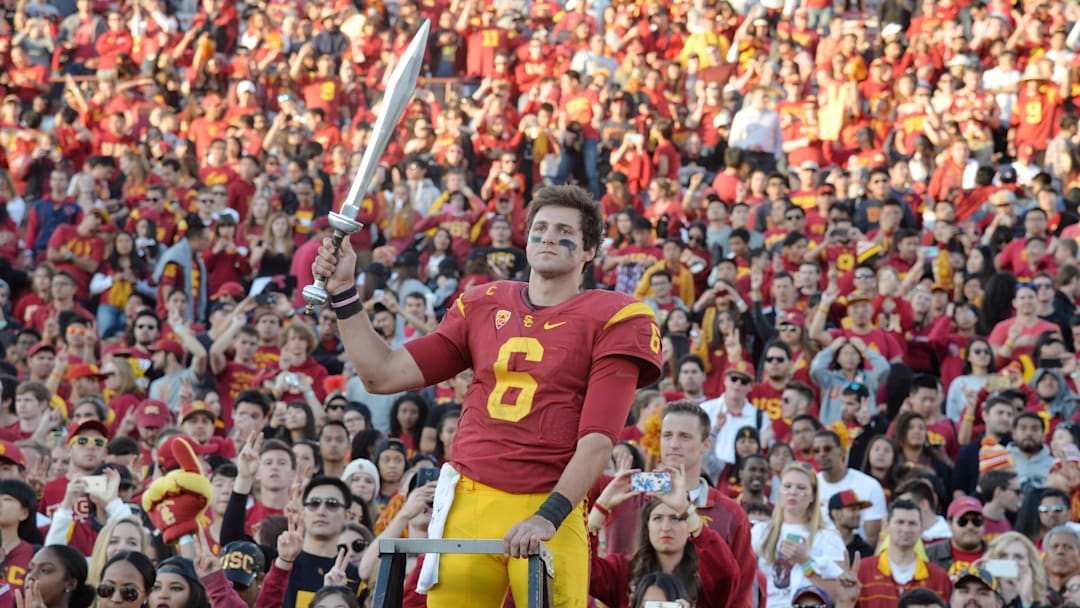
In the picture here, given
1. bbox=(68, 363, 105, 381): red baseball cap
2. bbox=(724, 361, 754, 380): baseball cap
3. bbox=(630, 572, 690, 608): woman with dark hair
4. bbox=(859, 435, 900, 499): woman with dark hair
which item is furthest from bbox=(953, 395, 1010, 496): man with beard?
bbox=(68, 363, 105, 381): red baseball cap

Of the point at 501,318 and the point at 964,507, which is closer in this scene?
the point at 501,318

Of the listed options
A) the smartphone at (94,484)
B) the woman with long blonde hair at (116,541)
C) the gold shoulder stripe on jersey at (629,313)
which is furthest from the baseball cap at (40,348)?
the gold shoulder stripe on jersey at (629,313)

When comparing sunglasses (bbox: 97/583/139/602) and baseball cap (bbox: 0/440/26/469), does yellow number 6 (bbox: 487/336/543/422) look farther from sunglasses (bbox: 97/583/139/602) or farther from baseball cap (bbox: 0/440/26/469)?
baseball cap (bbox: 0/440/26/469)

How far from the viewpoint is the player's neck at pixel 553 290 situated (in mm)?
4965

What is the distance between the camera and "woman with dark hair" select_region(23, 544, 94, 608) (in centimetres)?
775

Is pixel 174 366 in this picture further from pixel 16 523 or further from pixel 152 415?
pixel 16 523

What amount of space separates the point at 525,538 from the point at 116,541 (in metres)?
4.45

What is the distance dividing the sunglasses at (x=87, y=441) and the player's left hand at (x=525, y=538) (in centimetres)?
650

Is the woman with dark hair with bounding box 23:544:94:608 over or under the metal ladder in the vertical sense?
under

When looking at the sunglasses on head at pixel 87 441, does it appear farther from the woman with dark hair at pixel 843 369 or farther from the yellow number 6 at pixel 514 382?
the yellow number 6 at pixel 514 382

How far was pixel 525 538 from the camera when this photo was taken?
174 inches

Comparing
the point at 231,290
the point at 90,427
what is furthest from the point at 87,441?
the point at 231,290

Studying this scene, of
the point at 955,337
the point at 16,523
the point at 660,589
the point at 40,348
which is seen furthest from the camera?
the point at 955,337

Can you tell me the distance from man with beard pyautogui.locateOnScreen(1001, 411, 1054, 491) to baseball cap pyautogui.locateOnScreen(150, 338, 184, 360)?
6.64 m
